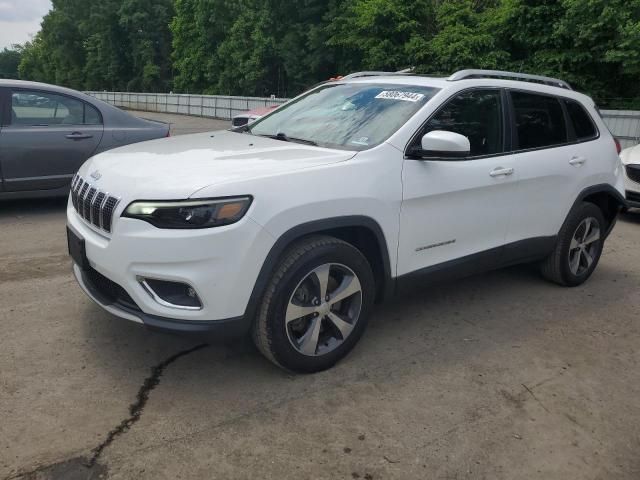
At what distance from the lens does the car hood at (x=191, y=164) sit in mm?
2840

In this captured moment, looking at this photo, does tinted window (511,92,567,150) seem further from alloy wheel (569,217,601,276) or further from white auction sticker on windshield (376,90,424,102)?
white auction sticker on windshield (376,90,424,102)

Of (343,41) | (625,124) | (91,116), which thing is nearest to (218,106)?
(343,41)

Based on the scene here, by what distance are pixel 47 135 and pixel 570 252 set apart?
17.6ft

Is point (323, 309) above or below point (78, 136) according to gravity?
below

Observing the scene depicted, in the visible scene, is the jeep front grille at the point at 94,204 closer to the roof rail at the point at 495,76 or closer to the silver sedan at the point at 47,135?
the roof rail at the point at 495,76

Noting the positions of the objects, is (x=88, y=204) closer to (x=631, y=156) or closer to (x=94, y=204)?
(x=94, y=204)

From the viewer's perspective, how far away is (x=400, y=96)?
380cm

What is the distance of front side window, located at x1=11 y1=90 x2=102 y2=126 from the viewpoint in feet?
20.6

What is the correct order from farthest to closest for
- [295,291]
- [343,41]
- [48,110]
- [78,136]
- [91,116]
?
1. [343,41]
2. [91,116]
3. [78,136]
4. [48,110]
5. [295,291]

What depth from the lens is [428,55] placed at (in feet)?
60.2

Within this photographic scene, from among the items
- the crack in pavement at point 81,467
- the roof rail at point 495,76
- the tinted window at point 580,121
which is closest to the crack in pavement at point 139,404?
the crack in pavement at point 81,467

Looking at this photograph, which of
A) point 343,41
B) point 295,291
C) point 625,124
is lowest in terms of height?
point 295,291

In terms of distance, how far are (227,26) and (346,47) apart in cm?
1299

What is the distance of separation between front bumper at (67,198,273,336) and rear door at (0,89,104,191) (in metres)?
3.95
